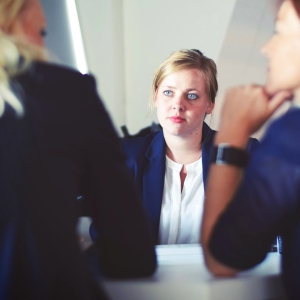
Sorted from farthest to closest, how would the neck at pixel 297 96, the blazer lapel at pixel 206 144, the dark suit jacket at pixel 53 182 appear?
the blazer lapel at pixel 206 144, the neck at pixel 297 96, the dark suit jacket at pixel 53 182

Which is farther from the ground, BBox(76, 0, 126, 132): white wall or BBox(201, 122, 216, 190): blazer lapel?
BBox(76, 0, 126, 132): white wall

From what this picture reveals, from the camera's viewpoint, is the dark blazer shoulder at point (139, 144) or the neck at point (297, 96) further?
the dark blazer shoulder at point (139, 144)

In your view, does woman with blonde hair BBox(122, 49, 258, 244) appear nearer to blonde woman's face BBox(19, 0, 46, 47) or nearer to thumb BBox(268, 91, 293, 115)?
thumb BBox(268, 91, 293, 115)

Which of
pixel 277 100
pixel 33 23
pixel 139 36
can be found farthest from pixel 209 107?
pixel 33 23

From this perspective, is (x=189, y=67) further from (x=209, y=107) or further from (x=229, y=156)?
(x=229, y=156)

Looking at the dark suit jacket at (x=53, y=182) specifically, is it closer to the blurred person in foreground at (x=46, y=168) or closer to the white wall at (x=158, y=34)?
the blurred person in foreground at (x=46, y=168)

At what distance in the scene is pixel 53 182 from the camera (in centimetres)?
51

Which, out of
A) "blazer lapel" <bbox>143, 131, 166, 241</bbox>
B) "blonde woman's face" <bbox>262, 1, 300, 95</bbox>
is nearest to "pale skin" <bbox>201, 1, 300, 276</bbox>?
"blonde woman's face" <bbox>262, 1, 300, 95</bbox>

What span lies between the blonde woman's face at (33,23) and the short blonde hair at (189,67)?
0.26m

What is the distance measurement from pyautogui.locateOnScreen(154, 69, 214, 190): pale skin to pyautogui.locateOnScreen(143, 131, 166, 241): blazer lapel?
25mm

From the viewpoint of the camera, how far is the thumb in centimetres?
64

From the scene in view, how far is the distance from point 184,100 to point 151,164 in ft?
0.52

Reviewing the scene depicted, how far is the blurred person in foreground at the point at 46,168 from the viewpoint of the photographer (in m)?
0.49

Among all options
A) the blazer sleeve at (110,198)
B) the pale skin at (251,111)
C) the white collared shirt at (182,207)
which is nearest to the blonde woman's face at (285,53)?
the pale skin at (251,111)
